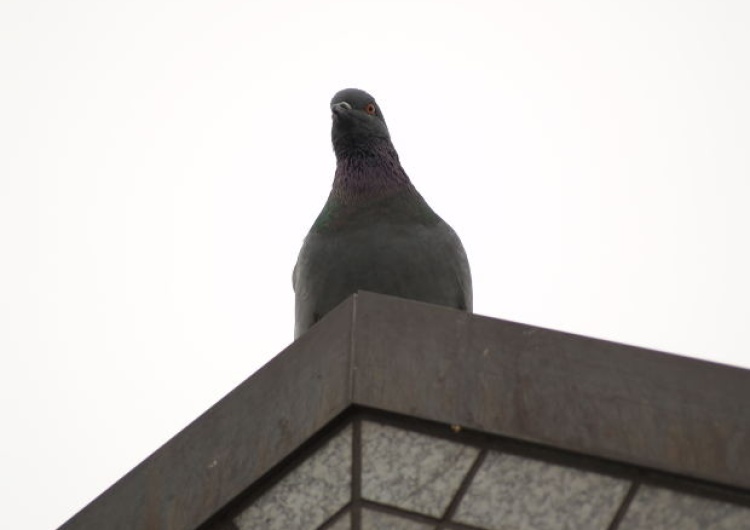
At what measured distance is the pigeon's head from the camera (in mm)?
9125

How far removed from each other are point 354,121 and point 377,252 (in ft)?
5.39

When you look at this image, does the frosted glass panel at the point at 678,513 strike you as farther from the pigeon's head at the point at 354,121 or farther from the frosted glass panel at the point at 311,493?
the pigeon's head at the point at 354,121

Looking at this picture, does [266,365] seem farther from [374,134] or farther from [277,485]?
[374,134]

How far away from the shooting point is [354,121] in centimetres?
916

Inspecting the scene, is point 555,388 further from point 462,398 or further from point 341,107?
point 341,107

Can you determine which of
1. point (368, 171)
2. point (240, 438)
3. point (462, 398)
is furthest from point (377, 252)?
point (462, 398)

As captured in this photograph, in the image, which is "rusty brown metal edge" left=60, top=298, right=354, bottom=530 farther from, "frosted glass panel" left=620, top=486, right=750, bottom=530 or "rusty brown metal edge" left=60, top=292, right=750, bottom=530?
"frosted glass panel" left=620, top=486, right=750, bottom=530

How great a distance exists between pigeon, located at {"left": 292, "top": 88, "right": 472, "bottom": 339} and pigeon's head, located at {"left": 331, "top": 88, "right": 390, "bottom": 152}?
1.56 ft

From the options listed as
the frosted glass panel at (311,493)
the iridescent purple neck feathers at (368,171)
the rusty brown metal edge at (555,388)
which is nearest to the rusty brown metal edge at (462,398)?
the rusty brown metal edge at (555,388)

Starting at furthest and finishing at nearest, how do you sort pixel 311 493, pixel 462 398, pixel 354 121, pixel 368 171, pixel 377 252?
pixel 354 121 → pixel 368 171 → pixel 377 252 → pixel 311 493 → pixel 462 398

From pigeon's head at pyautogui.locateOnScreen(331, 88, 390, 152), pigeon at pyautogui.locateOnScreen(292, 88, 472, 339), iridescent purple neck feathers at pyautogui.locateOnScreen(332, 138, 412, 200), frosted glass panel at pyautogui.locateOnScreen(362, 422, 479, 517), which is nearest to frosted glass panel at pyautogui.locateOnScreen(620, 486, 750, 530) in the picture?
frosted glass panel at pyautogui.locateOnScreen(362, 422, 479, 517)

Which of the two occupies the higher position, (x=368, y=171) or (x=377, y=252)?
(x=368, y=171)

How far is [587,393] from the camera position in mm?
4754

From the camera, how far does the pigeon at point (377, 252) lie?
7789mm
